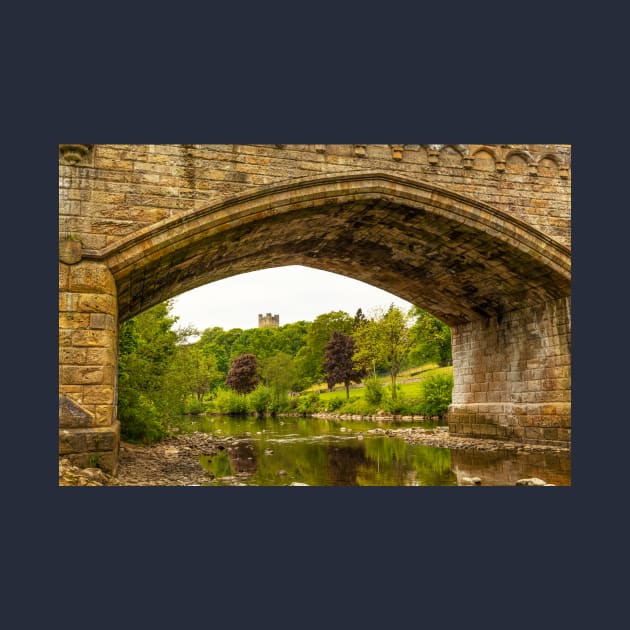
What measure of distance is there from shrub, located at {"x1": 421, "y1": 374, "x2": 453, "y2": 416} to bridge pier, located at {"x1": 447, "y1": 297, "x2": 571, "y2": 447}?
9.72 meters

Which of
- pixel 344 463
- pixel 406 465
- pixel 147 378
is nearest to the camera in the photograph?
pixel 406 465

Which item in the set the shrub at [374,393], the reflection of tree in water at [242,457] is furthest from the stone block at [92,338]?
the shrub at [374,393]

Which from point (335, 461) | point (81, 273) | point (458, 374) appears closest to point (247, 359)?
point (458, 374)

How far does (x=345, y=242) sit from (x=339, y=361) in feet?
103

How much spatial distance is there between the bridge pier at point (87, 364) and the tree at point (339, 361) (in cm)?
3480

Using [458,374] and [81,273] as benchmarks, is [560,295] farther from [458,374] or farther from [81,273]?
[81,273]

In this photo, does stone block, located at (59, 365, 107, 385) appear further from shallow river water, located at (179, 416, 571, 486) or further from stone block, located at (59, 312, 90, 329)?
shallow river water, located at (179, 416, 571, 486)

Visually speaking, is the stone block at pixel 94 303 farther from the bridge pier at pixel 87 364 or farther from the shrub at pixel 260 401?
the shrub at pixel 260 401

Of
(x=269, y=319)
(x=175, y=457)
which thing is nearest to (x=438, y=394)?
(x=175, y=457)

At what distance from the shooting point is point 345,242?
11891 millimetres

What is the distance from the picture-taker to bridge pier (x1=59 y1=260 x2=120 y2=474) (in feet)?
22.9

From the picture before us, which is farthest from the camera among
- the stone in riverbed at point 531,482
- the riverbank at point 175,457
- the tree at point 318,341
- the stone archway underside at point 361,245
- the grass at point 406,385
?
the tree at point 318,341

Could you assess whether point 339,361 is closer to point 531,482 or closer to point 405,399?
point 405,399

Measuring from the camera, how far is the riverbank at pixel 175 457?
6598 mm
